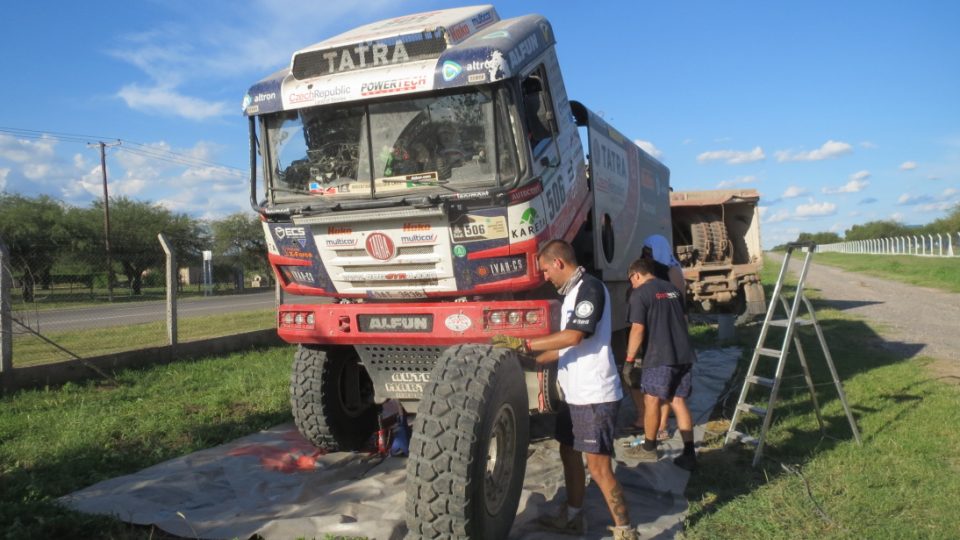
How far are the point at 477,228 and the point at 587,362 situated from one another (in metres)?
1.31

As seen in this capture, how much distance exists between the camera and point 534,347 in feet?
13.1

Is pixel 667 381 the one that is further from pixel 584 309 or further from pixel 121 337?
pixel 121 337

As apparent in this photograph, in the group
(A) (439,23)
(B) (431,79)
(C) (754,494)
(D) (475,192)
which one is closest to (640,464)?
(C) (754,494)

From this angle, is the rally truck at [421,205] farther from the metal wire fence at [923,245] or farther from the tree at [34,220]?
the metal wire fence at [923,245]

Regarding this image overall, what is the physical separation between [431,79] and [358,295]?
1.73 meters

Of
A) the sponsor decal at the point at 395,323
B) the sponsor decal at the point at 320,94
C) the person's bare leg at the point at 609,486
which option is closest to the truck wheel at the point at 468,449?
the person's bare leg at the point at 609,486

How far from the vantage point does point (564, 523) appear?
4.36m

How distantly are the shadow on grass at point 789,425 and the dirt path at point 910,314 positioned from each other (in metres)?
0.37

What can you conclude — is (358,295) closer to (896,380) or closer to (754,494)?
(754,494)

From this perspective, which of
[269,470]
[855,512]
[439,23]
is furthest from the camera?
[269,470]

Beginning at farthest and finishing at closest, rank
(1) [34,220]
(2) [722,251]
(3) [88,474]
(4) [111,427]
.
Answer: (1) [34,220], (2) [722,251], (4) [111,427], (3) [88,474]

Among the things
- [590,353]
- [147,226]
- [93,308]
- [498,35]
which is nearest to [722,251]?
[498,35]

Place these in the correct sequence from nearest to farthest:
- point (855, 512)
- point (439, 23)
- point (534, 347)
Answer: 1. point (534, 347)
2. point (855, 512)
3. point (439, 23)

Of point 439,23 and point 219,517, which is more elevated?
point 439,23
